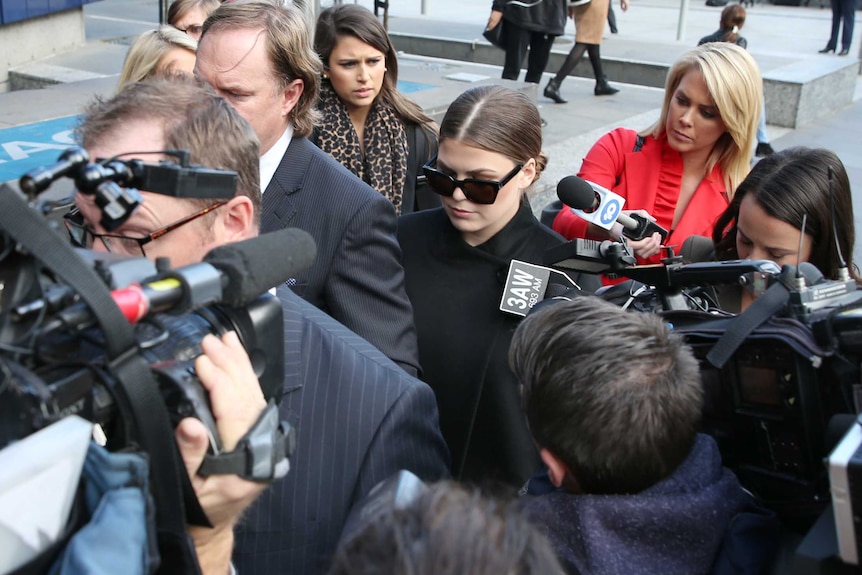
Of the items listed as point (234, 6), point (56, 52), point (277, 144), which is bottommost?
point (56, 52)

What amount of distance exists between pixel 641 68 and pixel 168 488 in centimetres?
1073

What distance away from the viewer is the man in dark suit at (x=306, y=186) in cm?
242

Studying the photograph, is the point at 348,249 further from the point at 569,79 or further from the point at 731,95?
the point at 569,79

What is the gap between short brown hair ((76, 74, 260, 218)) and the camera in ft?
5.40

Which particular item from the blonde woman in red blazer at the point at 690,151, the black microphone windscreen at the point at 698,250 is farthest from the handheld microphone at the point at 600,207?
the blonde woman in red blazer at the point at 690,151

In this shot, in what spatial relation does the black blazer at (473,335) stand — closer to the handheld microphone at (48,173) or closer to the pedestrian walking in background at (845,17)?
the handheld microphone at (48,173)

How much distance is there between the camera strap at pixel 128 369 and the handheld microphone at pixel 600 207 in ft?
5.02

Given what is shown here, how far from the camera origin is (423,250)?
2.72 m

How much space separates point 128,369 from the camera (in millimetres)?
988

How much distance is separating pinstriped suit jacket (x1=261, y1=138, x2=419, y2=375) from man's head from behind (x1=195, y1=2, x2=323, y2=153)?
0.64ft

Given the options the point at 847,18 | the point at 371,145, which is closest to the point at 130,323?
the point at 371,145

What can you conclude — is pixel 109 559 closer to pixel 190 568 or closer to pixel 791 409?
pixel 190 568

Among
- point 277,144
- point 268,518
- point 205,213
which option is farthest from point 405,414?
point 277,144

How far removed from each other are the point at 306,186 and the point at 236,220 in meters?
0.86
